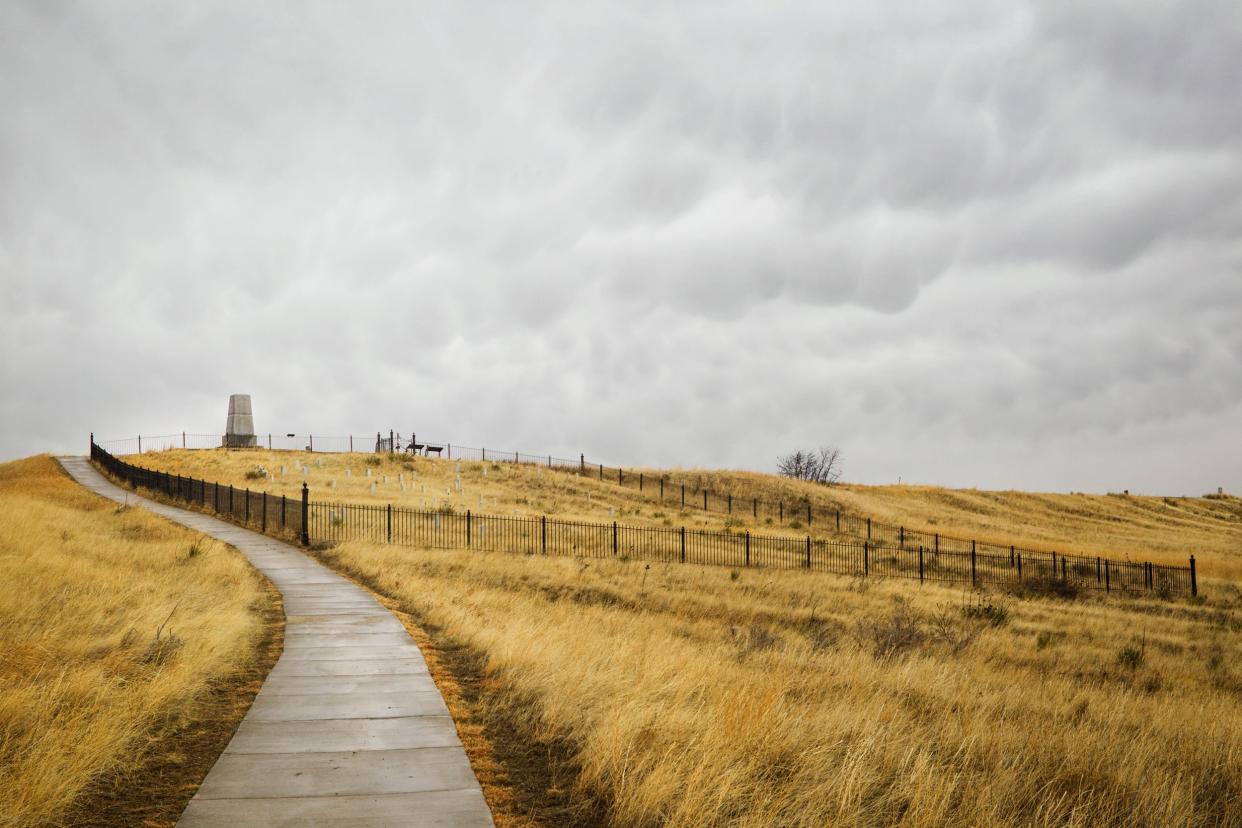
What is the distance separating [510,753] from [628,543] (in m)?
26.4

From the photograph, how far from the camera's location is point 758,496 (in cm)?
6278

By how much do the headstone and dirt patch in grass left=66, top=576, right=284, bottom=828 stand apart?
2289 inches

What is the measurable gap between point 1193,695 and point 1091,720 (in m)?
5.68

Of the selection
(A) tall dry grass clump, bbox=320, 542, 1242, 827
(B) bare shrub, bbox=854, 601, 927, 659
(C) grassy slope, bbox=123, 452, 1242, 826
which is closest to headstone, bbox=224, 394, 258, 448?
(C) grassy slope, bbox=123, 452, 1242, 826

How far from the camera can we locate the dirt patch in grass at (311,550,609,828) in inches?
198

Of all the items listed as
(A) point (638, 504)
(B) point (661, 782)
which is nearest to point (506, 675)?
(B) point (661, 782)

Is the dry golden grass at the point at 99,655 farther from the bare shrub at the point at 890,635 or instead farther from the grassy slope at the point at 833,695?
the bare shrub at the point at 890,635

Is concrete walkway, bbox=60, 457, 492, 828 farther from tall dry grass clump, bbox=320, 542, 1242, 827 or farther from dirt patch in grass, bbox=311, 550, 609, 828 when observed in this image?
tall dry grass clump, bbox=320, 542, 1242, 827

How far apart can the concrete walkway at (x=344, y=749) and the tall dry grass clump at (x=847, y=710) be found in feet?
2.73

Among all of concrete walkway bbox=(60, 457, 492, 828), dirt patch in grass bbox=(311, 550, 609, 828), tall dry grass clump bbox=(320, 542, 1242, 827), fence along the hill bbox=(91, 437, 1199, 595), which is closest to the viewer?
concrete walkway bbox=(60, 457, 492, 828)

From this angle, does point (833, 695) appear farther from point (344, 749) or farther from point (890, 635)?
point (890, 635)

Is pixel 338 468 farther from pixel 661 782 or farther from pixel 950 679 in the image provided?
pixel 661 782

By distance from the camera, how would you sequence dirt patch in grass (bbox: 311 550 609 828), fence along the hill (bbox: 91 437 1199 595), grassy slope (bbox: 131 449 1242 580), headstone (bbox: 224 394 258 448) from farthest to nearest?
headstone (bbox: 224 394 258 448) → grassy slope (bbox: 131 449 1242 580) → fence along the hill (bbox: 91 437 1199 595) → dirt patch in grass (bbox: 311 550 609 828)

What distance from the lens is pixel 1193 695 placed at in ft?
42.2
